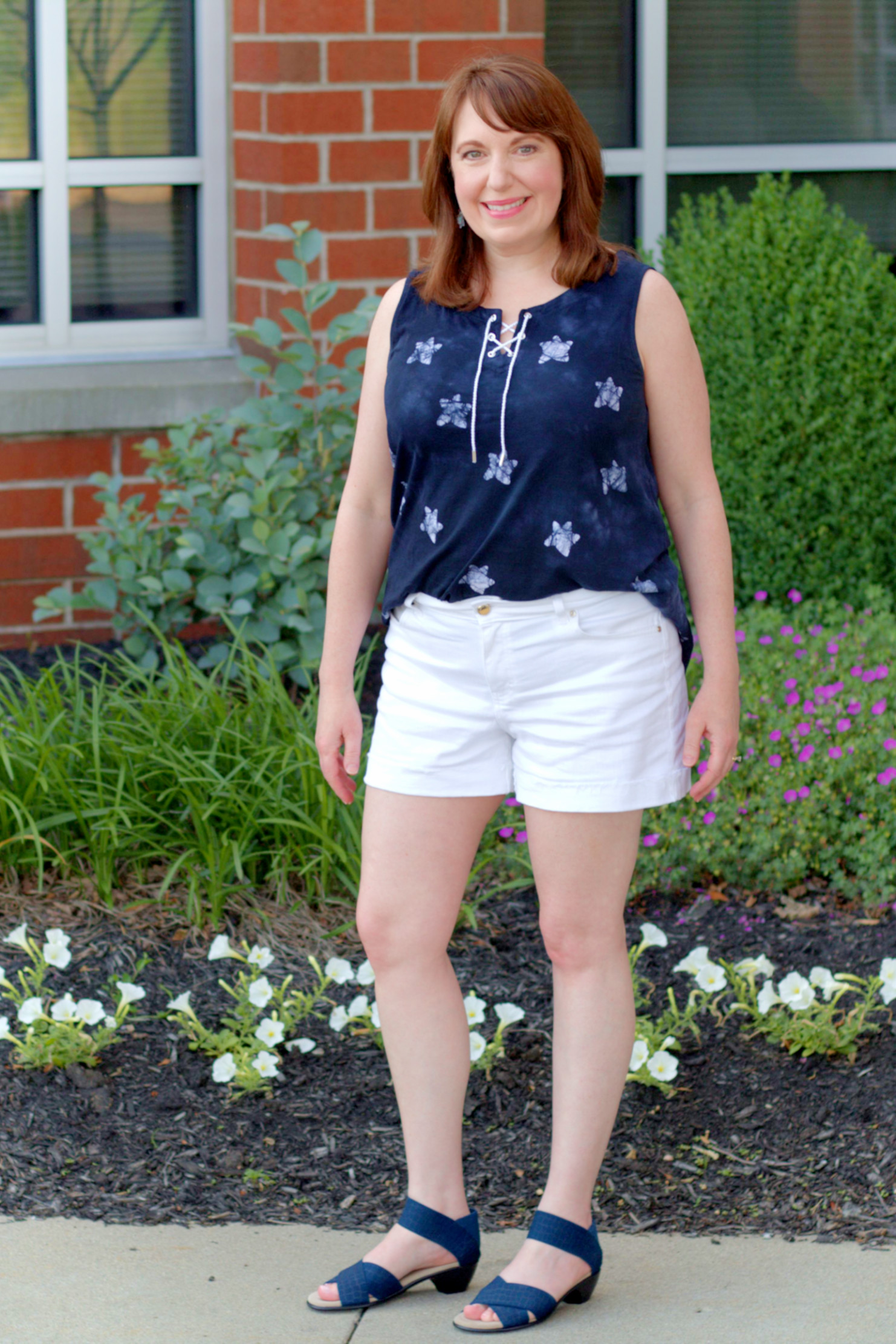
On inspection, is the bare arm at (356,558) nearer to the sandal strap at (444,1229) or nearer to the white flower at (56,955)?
the sandal strap at (444,1229)

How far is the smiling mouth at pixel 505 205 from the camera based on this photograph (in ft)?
7.37

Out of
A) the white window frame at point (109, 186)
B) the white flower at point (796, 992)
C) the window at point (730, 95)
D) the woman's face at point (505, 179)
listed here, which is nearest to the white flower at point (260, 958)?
the white flower at point (796, 992)

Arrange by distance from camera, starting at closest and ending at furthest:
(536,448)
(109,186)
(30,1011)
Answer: (536,448), (30,1011), (109,186)

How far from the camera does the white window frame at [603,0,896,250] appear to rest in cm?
571

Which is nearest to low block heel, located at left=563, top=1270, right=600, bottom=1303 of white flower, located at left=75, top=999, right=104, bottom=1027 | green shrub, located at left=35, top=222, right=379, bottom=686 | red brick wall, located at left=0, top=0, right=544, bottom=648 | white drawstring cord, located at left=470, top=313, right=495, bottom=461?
white flower, located at left=75, top=999, right=104, bottom=1027

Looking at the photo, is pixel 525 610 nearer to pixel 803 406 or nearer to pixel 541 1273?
pixel 541 1273

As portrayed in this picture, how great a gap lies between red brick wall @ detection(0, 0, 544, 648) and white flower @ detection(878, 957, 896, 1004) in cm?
285

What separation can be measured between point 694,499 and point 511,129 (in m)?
0.57

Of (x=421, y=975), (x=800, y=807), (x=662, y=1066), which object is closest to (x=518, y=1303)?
(x=421, y=975)

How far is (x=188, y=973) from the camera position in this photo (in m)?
3.52

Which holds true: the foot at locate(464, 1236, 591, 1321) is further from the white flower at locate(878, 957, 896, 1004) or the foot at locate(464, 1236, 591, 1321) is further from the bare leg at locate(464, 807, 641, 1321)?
the white flower at locate(878, 957, 896, 1004)

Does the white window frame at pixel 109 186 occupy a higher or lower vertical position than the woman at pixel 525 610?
higher

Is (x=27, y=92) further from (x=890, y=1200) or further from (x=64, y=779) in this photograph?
(x=890, y=1200)

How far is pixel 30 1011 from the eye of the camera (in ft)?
10.3
